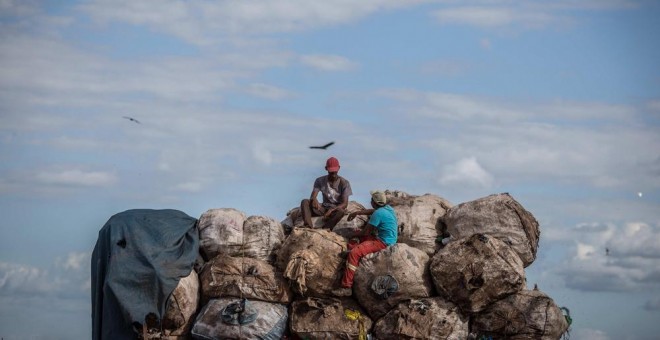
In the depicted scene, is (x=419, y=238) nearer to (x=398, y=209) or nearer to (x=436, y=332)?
(x=398, y=209)

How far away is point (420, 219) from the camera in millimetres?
13641

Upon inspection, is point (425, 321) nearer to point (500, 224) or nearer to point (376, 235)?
point (376, 235)

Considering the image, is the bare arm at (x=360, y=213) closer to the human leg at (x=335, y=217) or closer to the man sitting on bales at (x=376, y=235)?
the man sitting on bales at (x=376, y=235)

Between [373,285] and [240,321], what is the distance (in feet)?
5.62

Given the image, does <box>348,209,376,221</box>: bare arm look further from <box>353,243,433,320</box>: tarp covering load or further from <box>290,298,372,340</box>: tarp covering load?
<box>290,298,372,340</box>: tarp covering load

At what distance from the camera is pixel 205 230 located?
13594 millimetres

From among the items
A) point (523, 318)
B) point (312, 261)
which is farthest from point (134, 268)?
point (523, 318)

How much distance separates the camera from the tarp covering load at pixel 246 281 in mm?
13062

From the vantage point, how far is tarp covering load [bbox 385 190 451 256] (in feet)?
44.3

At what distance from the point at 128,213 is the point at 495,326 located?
491 cm

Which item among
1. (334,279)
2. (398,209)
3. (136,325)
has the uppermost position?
(398,209)

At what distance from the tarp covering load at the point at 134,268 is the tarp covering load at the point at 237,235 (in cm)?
25

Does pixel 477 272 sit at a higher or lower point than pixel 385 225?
lower

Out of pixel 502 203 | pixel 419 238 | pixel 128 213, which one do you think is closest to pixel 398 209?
pixel 419 238
